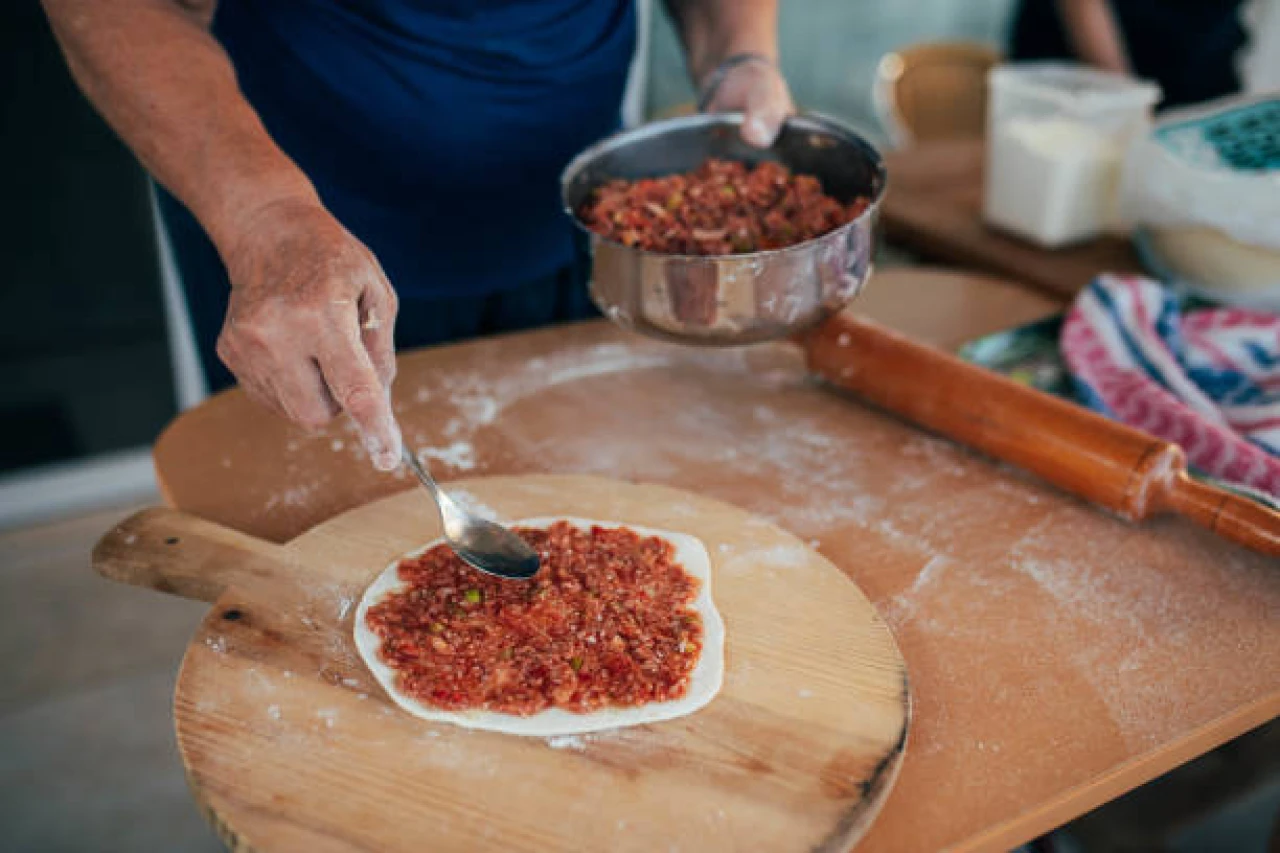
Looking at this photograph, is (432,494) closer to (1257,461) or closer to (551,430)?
(551,430)

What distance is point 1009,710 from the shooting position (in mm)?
941

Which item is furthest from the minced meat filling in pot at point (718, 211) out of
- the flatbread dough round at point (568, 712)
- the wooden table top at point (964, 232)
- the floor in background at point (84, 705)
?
the floor in background at point (84, 705)

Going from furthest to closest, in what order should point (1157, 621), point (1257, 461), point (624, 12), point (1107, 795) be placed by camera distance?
1. point (624, 12)
2. point (1257, 461)
3. point (1157, 621)
4. point (1107, 795)

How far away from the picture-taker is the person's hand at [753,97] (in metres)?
1.42

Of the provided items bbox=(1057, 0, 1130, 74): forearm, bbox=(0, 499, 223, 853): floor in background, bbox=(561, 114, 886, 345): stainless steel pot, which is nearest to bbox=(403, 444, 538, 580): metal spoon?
bbox=(561, 114, 886, 345): stainless steel pot

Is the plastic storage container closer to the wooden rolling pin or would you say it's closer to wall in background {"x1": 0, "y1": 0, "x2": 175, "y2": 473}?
the wooden rolling pin

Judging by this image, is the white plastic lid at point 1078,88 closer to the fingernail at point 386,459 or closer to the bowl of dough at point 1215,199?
the bowl of dough at point 1215,199

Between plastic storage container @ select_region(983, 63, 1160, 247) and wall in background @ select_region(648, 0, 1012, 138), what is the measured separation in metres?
2.12

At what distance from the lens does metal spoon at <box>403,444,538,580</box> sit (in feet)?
3.55

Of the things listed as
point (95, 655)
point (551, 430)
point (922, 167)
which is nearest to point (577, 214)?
point (551, 430)

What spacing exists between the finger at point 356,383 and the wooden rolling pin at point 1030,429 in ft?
2.30

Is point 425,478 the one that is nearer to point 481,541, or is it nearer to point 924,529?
point 481,541

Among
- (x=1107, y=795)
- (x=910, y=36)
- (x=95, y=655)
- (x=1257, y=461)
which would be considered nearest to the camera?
(x=1107, y=795)

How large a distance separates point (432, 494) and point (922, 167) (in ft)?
5.70
